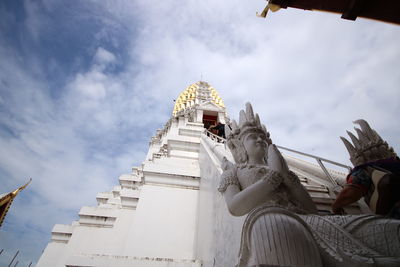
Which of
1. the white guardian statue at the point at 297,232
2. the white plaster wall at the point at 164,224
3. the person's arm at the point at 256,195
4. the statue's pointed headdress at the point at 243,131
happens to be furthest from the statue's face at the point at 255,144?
the white plaster wall at the point at 164,224

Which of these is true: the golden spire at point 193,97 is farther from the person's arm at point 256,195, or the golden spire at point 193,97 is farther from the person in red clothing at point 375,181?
the person's arm at point 256,195

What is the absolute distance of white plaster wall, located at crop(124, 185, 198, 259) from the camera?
450 cm

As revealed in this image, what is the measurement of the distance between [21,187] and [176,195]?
27.6 ft

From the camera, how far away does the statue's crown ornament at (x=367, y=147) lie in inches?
87.0

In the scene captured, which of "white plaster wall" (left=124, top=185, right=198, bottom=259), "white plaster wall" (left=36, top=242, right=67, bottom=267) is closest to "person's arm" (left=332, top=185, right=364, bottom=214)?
"white plaster wall" (left=124, top=185, right=198, bottom=259)

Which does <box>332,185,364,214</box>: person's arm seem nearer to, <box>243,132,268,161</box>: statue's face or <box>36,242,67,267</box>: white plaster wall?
<box>243,132,268,161</box>: statue's face

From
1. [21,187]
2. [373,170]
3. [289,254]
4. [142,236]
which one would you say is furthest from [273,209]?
[21,187]

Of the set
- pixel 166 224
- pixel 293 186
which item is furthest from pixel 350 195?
pixel 166 224

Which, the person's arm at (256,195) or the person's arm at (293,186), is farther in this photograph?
the person's arm at (293,186)

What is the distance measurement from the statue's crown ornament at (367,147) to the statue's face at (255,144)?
1104mm

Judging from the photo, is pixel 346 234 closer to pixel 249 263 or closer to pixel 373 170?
pixel 249 263

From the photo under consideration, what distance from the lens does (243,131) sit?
2.20m

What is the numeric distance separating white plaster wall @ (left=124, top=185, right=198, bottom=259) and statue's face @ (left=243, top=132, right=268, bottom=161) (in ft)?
11.5

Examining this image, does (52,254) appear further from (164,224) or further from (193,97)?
(193,97)
